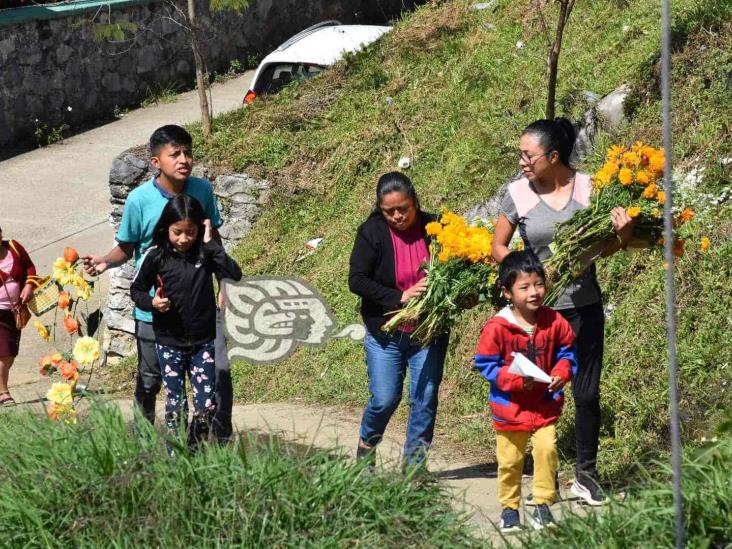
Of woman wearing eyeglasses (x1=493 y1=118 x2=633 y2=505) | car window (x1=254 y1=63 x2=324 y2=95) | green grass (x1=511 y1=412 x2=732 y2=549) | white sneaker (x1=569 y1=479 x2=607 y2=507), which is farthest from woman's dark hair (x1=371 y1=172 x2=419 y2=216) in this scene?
car window (x1=254 y1=63 x2=324 y2=95)

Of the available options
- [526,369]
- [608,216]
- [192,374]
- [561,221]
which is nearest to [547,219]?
[561,221]

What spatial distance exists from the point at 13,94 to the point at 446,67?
21.3 ft

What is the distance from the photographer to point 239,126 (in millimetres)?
11484

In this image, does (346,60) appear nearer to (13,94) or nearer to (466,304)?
(13,94)

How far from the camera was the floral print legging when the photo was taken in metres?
5.87

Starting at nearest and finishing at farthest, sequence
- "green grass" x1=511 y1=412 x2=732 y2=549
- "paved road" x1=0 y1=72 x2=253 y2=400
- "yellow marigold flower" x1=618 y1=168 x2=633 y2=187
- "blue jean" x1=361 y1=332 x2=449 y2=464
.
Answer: "green grass" x1=511 y1=412 x2=732 y2=549, "yellow marigold flower" x1=618 y1=168 x2=633 y2=187, "blue jean" x1=361 y1=332 x2=449 y2=464, "paved road" x1=0 y1=72 x2=253 y2=400

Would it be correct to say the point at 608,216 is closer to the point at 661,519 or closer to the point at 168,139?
the point at 661,519

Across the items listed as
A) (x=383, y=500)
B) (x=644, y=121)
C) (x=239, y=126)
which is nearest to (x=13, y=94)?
(x=239, y=126)

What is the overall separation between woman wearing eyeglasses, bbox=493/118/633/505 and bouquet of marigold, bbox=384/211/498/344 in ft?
0.31

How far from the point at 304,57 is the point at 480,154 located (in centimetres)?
403

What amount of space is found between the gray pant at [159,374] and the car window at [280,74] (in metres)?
7.04

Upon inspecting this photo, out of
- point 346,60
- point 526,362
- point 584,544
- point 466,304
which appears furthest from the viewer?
point 346,60

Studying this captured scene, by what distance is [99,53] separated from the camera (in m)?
16.2

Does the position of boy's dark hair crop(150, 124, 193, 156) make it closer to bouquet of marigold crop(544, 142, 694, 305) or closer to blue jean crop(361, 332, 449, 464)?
blue jean crop(361, 332, 449, 464)
